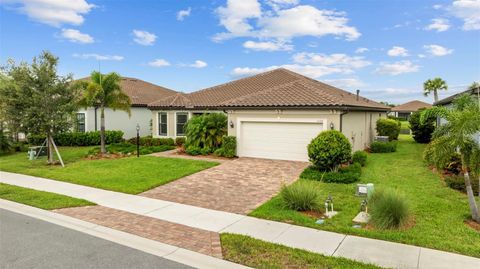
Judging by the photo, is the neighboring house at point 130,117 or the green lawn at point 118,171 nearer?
the green lawn at point 118,171

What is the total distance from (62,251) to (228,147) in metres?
11.4

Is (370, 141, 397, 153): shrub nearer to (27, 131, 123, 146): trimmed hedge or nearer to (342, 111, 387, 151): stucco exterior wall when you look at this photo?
(342, 111, 387, 151): stucco exterior wall

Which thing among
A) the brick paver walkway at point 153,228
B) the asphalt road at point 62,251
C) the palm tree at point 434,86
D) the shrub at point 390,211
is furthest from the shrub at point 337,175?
the palm tree at point 434,86

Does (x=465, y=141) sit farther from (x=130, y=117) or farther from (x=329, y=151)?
(x=130, y=117)

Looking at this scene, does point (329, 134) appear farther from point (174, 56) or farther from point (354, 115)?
point (174, 56)

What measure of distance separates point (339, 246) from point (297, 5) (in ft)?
49.4

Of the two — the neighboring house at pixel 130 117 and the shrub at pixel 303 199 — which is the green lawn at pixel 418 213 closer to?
the shrub at pixel 303 199

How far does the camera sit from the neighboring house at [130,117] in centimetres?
2427

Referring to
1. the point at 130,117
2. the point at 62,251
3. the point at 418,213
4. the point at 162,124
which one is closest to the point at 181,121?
the point at 162,124

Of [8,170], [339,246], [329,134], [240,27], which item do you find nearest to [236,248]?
[339,246]

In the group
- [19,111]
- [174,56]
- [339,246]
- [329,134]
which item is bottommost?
[339,246]

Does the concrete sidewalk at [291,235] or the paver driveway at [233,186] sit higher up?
the paver driveway at [233,186]

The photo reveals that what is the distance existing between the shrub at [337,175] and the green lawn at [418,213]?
35cm

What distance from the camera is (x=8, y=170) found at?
14297 mm
